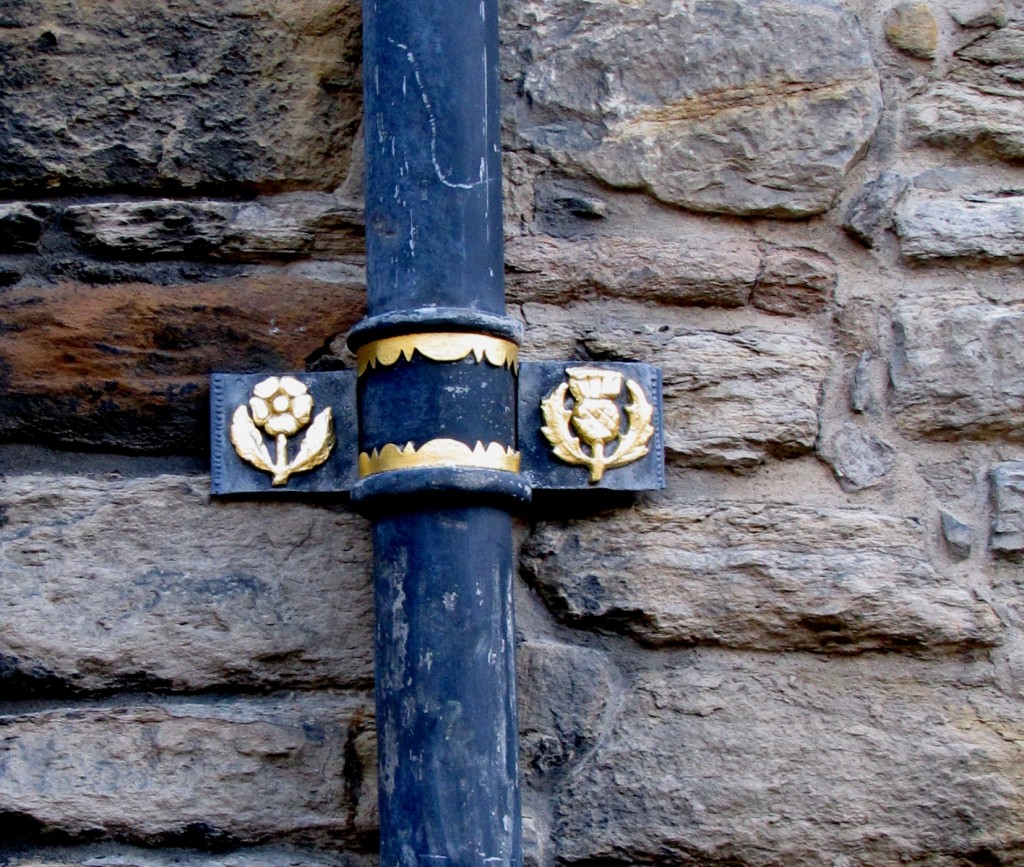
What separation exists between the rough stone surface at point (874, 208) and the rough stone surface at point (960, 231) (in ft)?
0.05

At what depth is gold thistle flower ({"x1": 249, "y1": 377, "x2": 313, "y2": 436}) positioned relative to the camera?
126cm

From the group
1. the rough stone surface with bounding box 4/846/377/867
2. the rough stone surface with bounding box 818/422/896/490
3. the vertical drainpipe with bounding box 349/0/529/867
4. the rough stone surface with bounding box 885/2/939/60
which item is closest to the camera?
the vertical drainpipe with bounding box 349/0/529/867

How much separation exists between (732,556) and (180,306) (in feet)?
1.96

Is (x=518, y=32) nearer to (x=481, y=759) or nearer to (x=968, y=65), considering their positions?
(x=968, y=65)

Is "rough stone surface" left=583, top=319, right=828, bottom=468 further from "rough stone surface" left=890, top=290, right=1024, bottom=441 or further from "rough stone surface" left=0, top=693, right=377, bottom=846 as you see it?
"rough stone surface" left=0, top=693, right=377, bottom=846

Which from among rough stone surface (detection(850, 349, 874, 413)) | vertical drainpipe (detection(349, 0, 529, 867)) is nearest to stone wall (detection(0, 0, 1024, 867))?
rough stone surface (detection(850, 349, 874, 413))

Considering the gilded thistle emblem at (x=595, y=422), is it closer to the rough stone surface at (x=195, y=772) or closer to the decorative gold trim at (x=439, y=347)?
the decorative gold trim at (x=439, y=347)

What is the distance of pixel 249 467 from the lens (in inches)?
49.9

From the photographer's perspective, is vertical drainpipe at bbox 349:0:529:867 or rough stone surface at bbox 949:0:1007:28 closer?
vertical drainpipe at bbox 349:0:529:867

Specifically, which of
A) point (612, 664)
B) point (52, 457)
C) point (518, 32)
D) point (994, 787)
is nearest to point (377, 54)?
point (518, 32)

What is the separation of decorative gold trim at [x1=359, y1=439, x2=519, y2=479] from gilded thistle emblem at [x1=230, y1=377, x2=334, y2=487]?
0.11 m

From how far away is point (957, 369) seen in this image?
1332mm

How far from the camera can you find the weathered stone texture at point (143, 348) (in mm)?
1303

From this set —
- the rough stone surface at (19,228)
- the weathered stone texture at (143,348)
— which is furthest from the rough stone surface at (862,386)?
the rough stone surface at (19,228)
